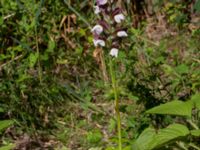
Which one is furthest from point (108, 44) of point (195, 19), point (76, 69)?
point (195, 19)

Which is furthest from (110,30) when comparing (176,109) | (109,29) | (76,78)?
(76,78)

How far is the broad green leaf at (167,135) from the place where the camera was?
2.13m

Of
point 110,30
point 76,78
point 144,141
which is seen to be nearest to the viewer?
point 110,30

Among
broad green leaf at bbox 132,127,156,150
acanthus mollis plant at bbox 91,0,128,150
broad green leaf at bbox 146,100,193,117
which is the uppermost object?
acanthus mollis plant at bbox 91,0,128,150

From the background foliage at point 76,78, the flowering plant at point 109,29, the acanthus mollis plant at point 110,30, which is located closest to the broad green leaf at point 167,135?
the acanthus mollis plant at point 110,30

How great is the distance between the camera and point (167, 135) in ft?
7.13

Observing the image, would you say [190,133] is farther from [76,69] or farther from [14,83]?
[76,69]

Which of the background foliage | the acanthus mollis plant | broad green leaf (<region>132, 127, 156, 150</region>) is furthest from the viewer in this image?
the background foliage

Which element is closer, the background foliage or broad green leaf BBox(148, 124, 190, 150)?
broad green leaf BBox(148, 124, 190, 150)

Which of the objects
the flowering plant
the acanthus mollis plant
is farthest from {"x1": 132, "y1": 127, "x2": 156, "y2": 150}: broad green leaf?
the flowering plant

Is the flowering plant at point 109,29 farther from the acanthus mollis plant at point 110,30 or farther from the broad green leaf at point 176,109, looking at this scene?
the broad green leaf at point 176,109

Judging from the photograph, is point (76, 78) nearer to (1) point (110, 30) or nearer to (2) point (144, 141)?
(2) point (144, 141)

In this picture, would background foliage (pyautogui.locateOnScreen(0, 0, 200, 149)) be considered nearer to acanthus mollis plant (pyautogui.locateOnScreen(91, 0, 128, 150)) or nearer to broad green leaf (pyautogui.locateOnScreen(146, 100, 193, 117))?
broad green leaf (pyautogui.locateOnScreen(146, 100, 193, 117))

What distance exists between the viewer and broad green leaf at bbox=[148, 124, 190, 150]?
2133mm
